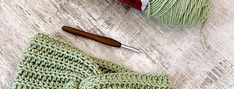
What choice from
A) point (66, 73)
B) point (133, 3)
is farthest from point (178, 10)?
point (66, 73)

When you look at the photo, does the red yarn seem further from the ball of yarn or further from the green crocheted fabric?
the green crocheted fabric

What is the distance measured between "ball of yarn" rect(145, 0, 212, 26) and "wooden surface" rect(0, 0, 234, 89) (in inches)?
1.6

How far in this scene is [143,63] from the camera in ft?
2.92

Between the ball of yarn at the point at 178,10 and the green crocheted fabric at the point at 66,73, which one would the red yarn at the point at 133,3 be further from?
the green crocheted fabric at the point at 66,73

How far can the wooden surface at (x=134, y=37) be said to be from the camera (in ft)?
2.90

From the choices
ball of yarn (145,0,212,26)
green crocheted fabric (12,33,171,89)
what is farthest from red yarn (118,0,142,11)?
green crocheted fabric (12,33,171,89)

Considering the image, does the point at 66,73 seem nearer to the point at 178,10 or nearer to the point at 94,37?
the point at 94,37

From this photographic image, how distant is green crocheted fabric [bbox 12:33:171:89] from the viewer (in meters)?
0.82

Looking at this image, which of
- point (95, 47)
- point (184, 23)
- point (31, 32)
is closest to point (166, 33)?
point (184, 23)

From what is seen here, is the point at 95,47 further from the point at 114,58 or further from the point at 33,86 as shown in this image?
the point at 33,86

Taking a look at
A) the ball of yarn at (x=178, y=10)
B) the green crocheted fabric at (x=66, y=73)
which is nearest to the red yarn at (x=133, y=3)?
the ball of yarn at (x=178, y=10)

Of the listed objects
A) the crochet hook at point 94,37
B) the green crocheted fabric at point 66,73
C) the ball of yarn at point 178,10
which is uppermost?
the ball of yarn at point 178,10

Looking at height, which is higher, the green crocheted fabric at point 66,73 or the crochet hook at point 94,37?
the crochet hook at point 94,37

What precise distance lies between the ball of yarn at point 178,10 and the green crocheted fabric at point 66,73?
0.38 ft
